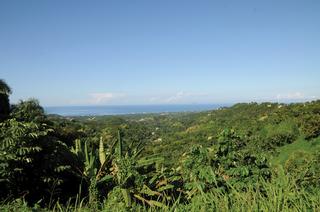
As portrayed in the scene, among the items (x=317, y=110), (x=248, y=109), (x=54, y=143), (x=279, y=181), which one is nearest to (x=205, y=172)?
(x=279, y=181)

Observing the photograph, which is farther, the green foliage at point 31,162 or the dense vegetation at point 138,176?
the green foliage at point 31,162

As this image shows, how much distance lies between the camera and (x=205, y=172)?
5.12 meters

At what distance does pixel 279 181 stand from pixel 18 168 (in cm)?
543

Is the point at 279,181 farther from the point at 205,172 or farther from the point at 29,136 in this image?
the point at 29,136

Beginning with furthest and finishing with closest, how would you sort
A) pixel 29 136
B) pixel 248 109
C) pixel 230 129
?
pixel 248 109 < pixel 29 136 < pixel 230 129

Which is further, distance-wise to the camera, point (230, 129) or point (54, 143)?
point (54, 143)

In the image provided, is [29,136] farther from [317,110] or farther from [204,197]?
[317,110]

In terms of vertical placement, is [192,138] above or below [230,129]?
below

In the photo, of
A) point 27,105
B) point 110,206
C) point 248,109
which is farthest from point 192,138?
point 110,206

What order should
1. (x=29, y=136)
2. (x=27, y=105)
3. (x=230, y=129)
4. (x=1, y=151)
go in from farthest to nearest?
(x=27, y=105), (x=29, y=136), (x=1, y=151), (x=230, y=129)

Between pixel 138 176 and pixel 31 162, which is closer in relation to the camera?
pixel 138 176

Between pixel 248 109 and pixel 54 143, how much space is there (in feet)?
311

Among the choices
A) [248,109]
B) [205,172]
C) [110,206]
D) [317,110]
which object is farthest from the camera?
[248,109]

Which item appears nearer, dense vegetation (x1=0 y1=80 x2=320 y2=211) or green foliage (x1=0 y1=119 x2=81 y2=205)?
dense vegetation (x1=0 y1=80 x2=320 y2=211)
